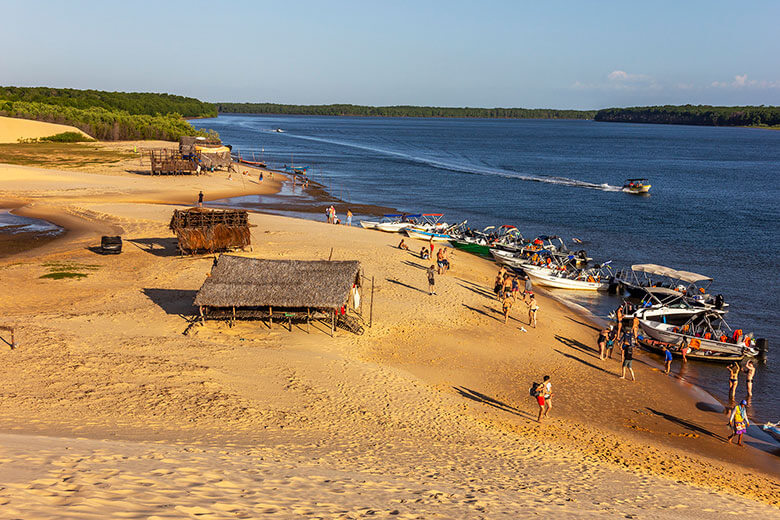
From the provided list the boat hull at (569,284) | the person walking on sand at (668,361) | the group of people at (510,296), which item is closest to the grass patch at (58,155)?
the boat hull at (569,284)

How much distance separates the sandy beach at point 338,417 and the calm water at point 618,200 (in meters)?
6.36

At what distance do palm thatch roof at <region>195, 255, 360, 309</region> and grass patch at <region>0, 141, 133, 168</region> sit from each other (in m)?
56.3

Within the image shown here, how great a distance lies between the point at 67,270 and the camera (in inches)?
1118

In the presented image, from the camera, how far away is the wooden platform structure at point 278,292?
2112cm

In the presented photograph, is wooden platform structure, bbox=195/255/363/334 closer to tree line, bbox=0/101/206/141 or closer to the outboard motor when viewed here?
the outboard motor

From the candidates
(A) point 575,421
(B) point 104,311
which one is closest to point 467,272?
(A) point 575,421

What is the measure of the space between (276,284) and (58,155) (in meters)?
69.6

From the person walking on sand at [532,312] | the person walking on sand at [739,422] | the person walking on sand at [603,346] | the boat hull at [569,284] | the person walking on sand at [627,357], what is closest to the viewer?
the person walking on sand at [739,422]

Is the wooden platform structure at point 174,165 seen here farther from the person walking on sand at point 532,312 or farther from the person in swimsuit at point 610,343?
the person in swimsuit at point 610,343

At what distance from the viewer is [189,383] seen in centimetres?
1677

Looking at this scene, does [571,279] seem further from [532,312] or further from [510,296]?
[532,312]

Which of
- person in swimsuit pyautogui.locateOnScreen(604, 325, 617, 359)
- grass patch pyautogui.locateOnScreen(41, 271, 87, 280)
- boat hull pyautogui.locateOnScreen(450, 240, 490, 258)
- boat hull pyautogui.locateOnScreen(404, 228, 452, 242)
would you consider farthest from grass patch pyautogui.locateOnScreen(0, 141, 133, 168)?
person in swimsuit pyautogui.locateOnScreen(604, 325, 617, 359)

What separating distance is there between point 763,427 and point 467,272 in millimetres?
17774

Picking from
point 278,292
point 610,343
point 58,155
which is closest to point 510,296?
point 610,343
